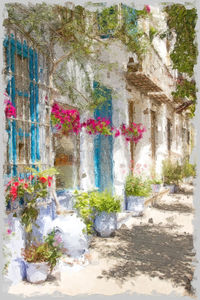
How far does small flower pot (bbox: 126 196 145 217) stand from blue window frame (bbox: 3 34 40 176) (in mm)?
4066

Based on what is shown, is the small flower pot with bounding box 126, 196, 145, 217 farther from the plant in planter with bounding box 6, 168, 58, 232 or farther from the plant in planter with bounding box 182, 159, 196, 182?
the plant in planter with bounding box 182, 159, 196, 182

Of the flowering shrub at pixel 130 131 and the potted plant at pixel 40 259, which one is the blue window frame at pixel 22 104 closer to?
the potted plant at pixel 40 259

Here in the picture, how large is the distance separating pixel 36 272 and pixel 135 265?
5.27ft

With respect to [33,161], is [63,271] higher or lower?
lower

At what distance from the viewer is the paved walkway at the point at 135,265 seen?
152 inches

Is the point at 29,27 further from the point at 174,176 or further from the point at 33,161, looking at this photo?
the point at 174,176

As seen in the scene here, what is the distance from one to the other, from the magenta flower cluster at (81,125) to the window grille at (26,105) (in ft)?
1.11

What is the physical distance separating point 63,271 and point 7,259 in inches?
37.5

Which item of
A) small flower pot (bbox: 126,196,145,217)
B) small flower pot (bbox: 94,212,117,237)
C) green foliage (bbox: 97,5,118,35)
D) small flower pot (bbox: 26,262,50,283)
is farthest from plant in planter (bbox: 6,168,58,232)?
small flower pot (bbox: 126,196,145,217)

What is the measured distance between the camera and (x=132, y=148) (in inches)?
405

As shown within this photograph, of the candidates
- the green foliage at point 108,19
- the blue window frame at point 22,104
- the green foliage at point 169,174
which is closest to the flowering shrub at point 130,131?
the green foliage at point 108,19

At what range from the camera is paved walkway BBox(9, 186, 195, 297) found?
3857 mm

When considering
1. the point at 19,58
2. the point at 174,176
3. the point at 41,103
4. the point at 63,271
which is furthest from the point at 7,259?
the point at 174,176

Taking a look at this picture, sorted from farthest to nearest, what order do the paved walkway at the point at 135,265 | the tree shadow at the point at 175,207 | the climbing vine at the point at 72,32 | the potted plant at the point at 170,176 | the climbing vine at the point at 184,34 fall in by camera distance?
1. the potted plant at the point at 170,176
2. the tree shadow at the point at 175,207
3. the climbing vine at the point at 72,32
4. the climbing vine at the point at 184,34
5. the paved walkway at the point at 135,265
